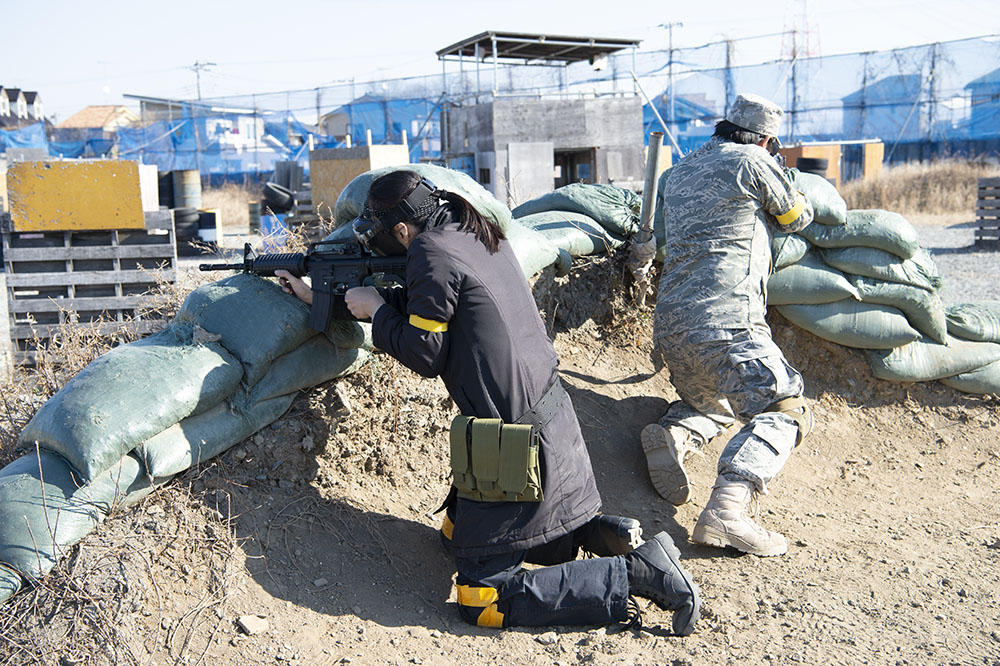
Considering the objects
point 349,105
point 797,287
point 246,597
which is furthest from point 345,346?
point 349,105

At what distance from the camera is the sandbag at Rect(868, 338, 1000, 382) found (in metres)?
4.46

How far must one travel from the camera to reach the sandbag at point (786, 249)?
167 inches

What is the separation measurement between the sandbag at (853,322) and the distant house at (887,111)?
60.3 ft

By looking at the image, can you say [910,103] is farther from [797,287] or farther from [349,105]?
[797,287]

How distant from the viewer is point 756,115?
3.52m

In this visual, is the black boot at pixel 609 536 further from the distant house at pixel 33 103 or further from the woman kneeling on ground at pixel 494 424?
the distant house at pixel 33 103

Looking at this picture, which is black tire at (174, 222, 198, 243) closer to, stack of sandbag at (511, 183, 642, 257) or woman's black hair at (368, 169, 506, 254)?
stack of sandbag at (511, 183, 642, 257)

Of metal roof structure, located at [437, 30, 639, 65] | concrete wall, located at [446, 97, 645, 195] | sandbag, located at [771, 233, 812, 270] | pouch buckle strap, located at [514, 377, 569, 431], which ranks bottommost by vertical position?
pouch buckle strap, located at [514, 377, 569, 431]

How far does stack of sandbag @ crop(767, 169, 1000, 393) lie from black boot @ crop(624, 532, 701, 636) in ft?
7.22

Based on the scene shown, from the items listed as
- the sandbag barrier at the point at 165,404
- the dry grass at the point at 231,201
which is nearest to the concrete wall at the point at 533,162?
the dry grass at the point at 231,201

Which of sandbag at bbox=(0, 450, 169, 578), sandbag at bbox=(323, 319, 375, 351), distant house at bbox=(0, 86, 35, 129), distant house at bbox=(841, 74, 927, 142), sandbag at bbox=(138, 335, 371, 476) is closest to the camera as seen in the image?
sandbag at bbox=(0, 450, 169, 578)

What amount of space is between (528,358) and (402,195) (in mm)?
652

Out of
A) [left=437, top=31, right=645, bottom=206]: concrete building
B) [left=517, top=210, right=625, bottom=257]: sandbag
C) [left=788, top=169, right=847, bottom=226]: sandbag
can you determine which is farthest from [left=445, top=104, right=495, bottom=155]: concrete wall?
[left=788, top=169, right=847, bottom=226]: sandbag

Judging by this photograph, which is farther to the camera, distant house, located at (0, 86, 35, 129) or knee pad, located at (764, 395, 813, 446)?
distant house, located at (0, 86, 35, 129)
